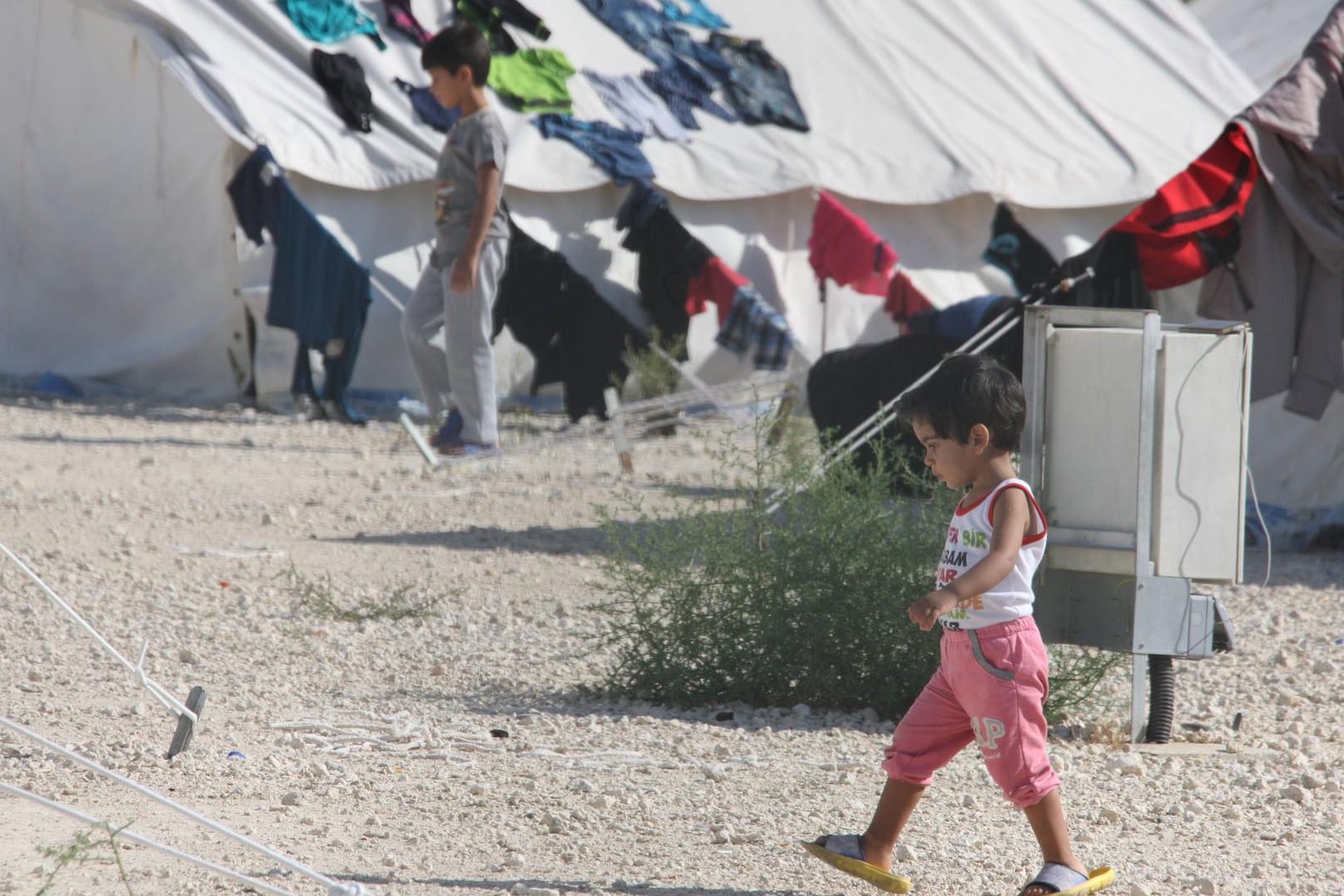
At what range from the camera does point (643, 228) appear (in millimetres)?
9289

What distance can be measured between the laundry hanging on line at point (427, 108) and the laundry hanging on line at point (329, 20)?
0.29m

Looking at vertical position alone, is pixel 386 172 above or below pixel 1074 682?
above

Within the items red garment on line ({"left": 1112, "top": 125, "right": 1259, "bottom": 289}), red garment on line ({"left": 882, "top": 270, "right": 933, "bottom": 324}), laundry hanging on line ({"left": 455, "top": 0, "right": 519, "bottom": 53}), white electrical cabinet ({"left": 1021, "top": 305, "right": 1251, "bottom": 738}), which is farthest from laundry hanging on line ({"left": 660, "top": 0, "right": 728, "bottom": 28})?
white electrical cabinet ({"left": 1021, "top": 305, "right": 1251, "bottom": 738})

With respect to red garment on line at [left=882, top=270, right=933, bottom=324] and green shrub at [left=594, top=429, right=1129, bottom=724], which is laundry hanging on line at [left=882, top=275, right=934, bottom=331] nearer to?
red garment on line at [left=882, top=270, right=933, bottom=324]

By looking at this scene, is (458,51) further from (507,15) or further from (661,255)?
(507,15)

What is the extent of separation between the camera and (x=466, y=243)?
6.56 metres

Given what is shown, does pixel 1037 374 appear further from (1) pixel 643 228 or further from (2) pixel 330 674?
(1) pixel 643 228

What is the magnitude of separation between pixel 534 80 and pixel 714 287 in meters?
1.58

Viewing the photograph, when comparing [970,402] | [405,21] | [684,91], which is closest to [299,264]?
[405,21]

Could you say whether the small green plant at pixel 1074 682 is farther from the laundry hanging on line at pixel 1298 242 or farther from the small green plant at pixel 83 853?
the laundry hanging on line at pixel 1298 242

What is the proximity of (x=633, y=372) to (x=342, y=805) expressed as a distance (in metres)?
6.48

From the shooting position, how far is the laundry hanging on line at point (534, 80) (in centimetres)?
943

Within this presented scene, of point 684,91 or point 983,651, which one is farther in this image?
point 684,91

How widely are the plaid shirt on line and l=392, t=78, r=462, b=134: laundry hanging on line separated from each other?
189cm
